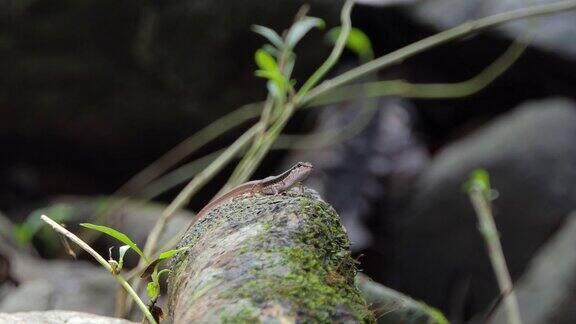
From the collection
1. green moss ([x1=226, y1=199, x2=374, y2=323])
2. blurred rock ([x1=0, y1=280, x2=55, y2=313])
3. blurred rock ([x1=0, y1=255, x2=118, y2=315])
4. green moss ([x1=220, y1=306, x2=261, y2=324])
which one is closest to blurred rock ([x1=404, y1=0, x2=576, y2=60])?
blurred rock ([x1=0, y1=255, x2=118, y2=315])

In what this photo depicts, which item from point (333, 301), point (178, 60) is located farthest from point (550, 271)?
point (333, 301)

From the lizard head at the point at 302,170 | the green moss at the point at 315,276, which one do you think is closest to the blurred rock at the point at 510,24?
the lizard head at the point at 302,170

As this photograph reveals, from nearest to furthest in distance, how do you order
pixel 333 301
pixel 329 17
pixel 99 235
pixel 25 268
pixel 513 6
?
pixel 333 301 < pixel 25 268 < pixel 99 235 < pixel 329 17 < pixel 513 6

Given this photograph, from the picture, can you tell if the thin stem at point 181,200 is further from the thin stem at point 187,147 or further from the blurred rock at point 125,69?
the blurred rock at point 125,69

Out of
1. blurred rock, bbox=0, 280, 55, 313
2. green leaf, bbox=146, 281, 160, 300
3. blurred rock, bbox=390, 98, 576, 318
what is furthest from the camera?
blurred rock, bbox=390, 98, 576, 318

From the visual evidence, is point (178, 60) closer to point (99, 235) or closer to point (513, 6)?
point (99, 235)

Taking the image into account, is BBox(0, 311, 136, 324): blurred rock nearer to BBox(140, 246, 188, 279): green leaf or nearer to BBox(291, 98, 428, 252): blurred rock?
BBox(140, 246, 188, 279): green leaf

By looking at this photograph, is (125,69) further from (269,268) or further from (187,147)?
(269,268)
